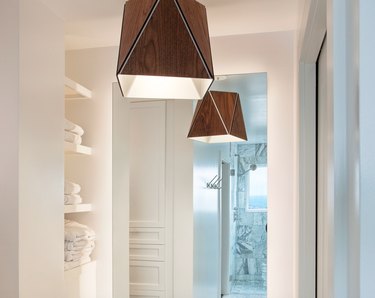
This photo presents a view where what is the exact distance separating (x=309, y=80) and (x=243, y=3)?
48 centimetres

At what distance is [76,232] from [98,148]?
1.77 ft

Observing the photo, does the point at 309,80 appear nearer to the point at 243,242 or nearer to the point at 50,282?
the point at 243,242

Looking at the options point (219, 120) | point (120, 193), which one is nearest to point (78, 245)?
point (120, 193)

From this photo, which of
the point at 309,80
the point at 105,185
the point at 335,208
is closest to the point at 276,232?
the point at 309,80

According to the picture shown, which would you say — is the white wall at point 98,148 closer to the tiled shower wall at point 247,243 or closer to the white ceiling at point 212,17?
the white ceiling at point 212,17

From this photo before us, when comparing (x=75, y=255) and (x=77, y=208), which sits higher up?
(x=77, y=208)

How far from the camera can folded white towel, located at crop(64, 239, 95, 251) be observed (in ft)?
7.15

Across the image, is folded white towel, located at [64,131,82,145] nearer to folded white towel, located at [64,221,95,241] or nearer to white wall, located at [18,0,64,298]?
white wall, located at [18,0,64,298]

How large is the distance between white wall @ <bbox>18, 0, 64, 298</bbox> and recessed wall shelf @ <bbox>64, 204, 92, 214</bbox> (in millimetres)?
141

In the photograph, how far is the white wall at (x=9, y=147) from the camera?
166 cm

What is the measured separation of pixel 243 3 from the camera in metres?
1.92

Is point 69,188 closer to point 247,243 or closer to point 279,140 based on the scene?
A: point 247,243

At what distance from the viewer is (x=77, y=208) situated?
2277 mm

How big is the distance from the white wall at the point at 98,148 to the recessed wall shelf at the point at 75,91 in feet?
0.13
